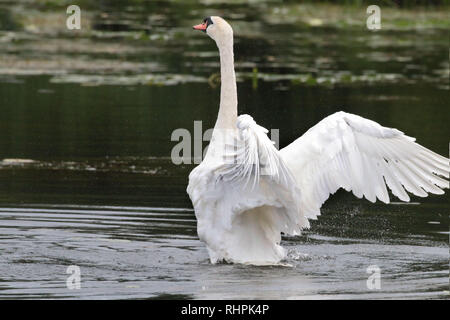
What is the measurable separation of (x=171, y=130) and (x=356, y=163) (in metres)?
6.49

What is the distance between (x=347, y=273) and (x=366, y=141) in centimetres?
114

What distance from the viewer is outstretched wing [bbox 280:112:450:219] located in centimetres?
909

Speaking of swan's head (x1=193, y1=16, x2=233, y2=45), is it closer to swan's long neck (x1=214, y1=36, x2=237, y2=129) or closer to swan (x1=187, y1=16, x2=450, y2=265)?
swan (x1=187, y1=16, x2=450, y2=265)

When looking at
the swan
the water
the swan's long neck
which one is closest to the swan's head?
the swan

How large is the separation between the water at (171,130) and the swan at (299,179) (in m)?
0.29

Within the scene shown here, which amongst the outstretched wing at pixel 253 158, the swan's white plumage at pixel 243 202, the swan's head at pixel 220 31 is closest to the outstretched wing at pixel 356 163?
the swan's white plumage at pixel 243 202

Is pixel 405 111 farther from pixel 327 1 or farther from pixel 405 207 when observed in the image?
pixel 327 1

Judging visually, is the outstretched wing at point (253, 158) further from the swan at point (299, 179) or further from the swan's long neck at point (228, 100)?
the swan's long neck at point (228, 100)

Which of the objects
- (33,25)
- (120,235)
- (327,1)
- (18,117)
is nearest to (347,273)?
(120,235)

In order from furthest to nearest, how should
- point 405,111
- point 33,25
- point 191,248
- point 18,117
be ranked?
point 33,25, point 405,111, point 18,117, point 191,248

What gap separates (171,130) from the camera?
15414 mm

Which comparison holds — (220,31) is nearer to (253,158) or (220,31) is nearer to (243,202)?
(243,202)

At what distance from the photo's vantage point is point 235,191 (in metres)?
8.80

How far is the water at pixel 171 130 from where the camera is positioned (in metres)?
8.70
